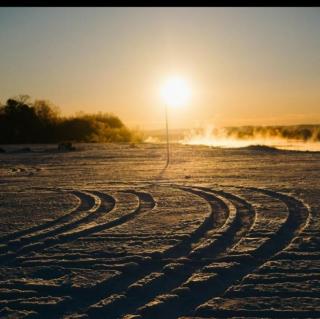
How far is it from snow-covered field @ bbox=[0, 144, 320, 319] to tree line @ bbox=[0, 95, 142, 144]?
38862 millimetres

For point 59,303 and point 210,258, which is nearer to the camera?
point 59,303

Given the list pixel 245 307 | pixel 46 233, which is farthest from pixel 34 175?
pixel 245 307

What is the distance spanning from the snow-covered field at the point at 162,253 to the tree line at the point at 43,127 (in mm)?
38862

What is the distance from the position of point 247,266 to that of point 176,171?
11338 millimetres

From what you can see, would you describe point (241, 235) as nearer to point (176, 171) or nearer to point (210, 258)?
point (210, 258)

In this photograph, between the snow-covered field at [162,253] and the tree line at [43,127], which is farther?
the tree line at [43,127]

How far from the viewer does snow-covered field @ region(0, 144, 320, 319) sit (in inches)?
165

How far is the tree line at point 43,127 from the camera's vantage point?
49.2 m

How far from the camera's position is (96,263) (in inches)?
216

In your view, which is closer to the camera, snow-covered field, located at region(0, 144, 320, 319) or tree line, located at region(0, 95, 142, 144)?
snow-covered field, located at region(0, 144, 320, 319)

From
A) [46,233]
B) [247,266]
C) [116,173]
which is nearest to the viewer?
[247,266]

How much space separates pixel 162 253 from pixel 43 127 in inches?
1860

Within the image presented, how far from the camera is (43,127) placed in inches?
2018

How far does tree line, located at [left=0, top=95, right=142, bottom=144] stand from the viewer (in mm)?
49156
